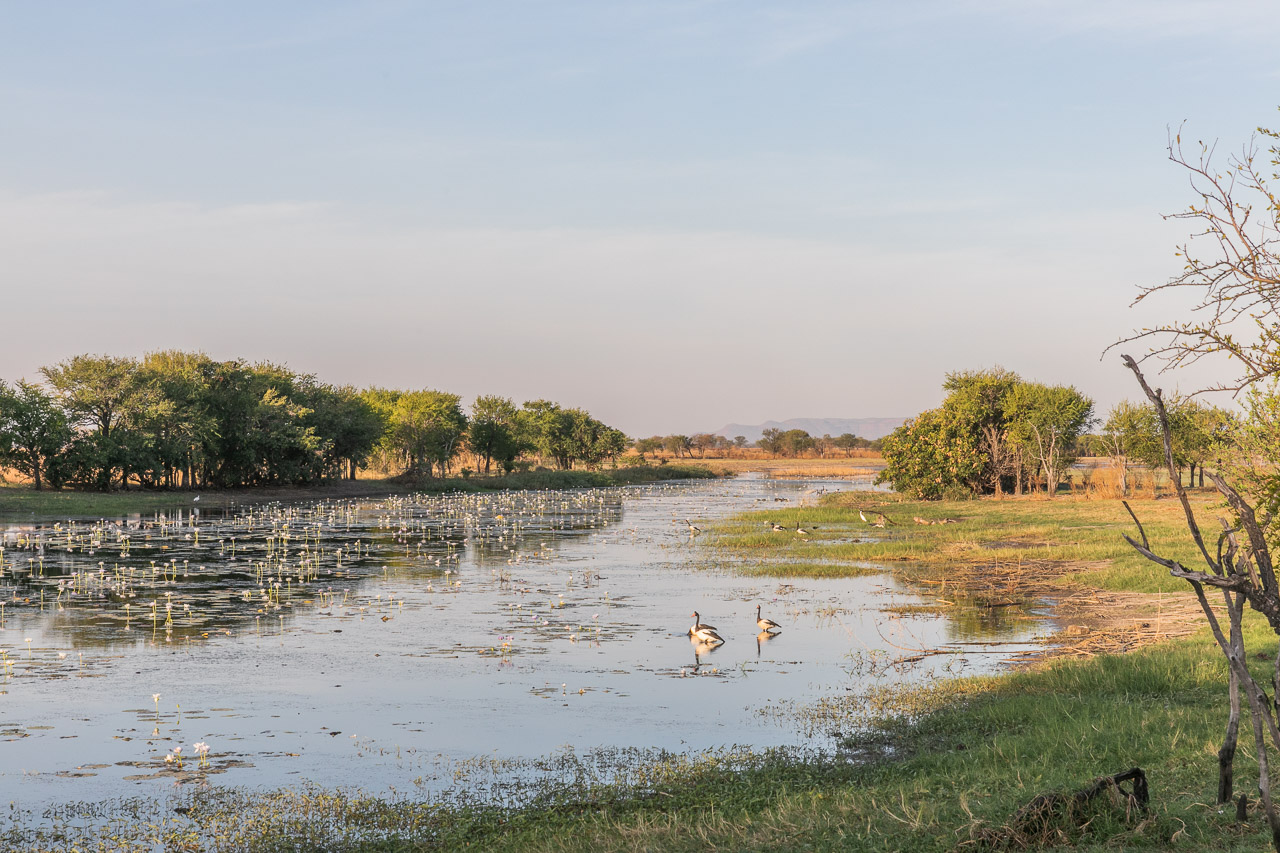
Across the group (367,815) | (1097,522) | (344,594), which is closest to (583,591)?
(344,594)

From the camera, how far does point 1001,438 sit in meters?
60.1

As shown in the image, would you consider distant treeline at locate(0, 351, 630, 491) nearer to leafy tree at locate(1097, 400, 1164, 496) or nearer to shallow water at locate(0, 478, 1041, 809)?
shallow water at locate(0, 478, 1041, 809)

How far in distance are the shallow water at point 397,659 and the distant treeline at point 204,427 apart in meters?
26.6

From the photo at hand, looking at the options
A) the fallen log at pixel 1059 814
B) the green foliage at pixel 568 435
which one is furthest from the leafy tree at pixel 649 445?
the fallen log at pixel 1059 814

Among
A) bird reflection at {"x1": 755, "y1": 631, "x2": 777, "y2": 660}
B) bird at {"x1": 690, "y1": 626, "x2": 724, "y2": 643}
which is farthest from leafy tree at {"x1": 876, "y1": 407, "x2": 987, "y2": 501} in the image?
bird at {"x1": 690, "y1": 626, "x2": 724, "y2": 643}

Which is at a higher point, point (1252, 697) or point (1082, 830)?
point (1252, 697)

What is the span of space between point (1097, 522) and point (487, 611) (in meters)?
28.6

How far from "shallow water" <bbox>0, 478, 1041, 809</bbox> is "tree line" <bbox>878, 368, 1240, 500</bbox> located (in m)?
29.9

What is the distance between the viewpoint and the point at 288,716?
1303 cm

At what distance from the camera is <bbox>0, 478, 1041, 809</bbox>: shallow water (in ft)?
37.9

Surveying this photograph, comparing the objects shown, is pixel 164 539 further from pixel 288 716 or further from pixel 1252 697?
pixel 1252 697

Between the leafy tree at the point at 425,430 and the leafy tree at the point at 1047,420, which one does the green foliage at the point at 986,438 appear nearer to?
the leafy tree at the point at 1047,420

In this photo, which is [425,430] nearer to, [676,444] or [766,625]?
[766,625]

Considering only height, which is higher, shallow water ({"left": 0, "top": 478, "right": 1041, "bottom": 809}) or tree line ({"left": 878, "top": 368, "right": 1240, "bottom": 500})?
tree line ({"left": 878, "top": 368, "right": 1240, "bottom": 500})
